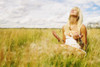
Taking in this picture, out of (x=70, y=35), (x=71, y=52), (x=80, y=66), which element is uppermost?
(x=70, y=35)

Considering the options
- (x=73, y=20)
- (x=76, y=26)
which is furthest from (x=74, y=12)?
(x=76, y=26)

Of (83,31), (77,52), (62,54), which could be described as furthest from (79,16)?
(62,54)

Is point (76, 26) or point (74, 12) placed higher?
point (74, 12)

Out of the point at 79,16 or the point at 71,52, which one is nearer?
the point at 71,52

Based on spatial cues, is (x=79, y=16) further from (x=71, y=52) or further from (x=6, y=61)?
(x=6, y=61)

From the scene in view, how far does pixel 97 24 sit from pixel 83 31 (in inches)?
45.3

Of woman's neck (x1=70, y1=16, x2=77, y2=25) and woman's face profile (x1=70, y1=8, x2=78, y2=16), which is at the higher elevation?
woman's face profile (x1=70, y1=8, x2=78, y2=16)

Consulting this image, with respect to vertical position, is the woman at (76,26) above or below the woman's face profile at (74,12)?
below

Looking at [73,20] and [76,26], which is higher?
[73,20]

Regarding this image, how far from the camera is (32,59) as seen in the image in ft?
4.37

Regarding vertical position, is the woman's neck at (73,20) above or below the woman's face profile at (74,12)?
below

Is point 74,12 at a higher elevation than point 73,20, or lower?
higher

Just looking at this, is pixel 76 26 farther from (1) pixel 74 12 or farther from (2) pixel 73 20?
(1) pixel 74 12

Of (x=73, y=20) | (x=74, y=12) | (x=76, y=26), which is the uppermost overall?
(x=74, y=12)
